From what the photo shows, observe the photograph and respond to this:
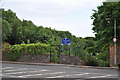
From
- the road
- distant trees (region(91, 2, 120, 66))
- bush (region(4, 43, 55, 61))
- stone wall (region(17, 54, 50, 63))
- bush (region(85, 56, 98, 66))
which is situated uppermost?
distant trees (region(91, 2, 120, 66))

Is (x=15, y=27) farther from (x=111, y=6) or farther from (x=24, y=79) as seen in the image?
(x=24, y=79)

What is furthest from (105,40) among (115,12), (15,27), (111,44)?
(15,27)

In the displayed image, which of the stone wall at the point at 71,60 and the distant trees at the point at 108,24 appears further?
the stone wall at the point at 71,60

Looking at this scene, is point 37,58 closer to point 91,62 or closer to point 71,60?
point 71,60

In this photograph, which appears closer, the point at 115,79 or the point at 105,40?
the point at 115,79

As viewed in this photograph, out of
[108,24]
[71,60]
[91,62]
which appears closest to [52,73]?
[91,62]

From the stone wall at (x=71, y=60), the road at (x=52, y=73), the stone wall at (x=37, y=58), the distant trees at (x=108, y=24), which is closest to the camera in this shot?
the road at (x=52, y=73)

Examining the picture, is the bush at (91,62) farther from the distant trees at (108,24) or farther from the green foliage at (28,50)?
the green foliage at (28,50)

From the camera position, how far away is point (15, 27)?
6234cm

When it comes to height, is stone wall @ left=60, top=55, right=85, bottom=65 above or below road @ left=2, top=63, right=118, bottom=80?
above

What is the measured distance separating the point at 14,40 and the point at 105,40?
116 feet

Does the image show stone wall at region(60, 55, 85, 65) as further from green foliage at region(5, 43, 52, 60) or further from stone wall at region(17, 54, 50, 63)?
green foliage at region(5, 43, 52, 60)

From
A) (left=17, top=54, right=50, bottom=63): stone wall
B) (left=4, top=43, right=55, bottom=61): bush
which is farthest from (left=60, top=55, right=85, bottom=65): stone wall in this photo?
(left=4, top=43, right=55, bottom=61): bush

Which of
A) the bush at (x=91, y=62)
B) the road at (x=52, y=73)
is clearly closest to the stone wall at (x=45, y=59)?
the bush at (x=91, y=62)
